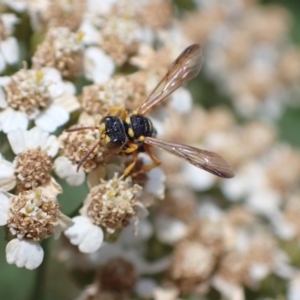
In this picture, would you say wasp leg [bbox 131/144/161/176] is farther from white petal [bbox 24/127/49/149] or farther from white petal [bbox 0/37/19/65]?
white petal [bbox 0/37/19/65]

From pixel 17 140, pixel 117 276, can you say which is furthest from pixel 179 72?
pixel 117 276

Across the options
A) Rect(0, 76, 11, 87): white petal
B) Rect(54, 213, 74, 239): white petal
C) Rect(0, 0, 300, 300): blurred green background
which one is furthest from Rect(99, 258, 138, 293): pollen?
Rect(0, 76, 11, 87): white petal

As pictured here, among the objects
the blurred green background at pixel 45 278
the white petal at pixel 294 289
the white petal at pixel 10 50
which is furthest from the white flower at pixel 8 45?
the white petal at pixel 294 289

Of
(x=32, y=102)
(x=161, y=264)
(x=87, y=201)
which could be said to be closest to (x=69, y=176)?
(x=87, y=201)

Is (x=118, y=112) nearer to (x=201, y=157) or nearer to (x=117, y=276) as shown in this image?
(x=201, y=157)

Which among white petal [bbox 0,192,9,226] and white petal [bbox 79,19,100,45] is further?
white petal [bbox 79,19,100,45]

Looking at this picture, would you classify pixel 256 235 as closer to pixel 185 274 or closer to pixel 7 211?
pixel 185 274
